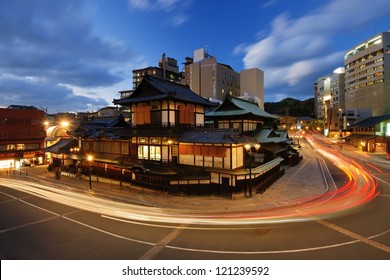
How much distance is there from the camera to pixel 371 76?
84625 mm

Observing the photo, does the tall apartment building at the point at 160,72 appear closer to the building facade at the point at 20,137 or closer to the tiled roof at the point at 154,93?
the building facade at the point at 20,137

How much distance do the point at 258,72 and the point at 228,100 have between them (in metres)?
68.1

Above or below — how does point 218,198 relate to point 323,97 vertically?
below

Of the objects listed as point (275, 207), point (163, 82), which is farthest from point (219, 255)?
point (163, 82)

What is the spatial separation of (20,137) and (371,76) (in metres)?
121

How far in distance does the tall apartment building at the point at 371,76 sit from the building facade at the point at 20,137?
11294 centimetres

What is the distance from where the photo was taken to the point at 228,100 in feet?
108

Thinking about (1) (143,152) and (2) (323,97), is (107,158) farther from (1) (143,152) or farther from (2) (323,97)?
(2) (323,97)

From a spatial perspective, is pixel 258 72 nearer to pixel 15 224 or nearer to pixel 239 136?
pixel 239 136

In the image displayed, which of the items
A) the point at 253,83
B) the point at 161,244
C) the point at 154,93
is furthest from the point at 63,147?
the point at 253,83

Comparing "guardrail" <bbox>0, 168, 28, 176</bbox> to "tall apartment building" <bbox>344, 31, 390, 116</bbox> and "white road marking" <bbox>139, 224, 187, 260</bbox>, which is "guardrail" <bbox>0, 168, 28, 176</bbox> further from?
"tall apartment building" <bbox>344, 31, 390, 116</bbox>

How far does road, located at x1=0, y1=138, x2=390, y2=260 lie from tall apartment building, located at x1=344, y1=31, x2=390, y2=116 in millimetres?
Result: 82494

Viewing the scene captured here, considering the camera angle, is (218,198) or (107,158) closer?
(218,198)

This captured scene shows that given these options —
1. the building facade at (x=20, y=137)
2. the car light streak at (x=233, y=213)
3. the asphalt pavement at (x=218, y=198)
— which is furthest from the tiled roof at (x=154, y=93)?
the building facade at (x=20, y=137)
